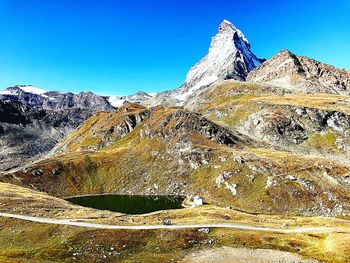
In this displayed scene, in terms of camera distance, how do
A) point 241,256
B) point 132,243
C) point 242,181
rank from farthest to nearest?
1. point 242,181
2. point 132,243
3. point 241,256

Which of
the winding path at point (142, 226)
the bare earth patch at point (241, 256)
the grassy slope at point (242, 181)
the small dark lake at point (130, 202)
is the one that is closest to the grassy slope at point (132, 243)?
the bare earth patch at point (241, 256)

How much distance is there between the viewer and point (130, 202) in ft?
538

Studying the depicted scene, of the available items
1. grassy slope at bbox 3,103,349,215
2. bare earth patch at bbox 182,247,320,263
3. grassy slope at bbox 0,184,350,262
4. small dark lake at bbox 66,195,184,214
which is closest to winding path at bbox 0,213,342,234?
grassy slope at bbox 0,184,350,262

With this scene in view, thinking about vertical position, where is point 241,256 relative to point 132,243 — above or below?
below

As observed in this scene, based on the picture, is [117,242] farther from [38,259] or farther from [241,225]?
[241,225]

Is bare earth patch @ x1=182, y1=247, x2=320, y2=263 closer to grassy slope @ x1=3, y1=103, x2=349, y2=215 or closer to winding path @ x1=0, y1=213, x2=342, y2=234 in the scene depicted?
winding path @ x1=0, y1=213, x2=342, y2=234

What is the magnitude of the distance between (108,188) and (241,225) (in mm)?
119920

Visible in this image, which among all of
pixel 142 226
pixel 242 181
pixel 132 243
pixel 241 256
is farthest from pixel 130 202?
pixel 241 256

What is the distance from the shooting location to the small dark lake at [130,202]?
148 metres

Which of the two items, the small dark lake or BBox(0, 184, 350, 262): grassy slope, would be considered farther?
the small dark lake

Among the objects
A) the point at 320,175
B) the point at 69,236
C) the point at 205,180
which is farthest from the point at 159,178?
the point at 69,236

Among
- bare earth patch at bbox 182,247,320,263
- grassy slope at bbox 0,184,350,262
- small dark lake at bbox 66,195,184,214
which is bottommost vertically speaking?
small dark lake at bbox 66,195,184,214

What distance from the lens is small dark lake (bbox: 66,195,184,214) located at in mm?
147875

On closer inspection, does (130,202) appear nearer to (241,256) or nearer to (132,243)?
(132,243)
